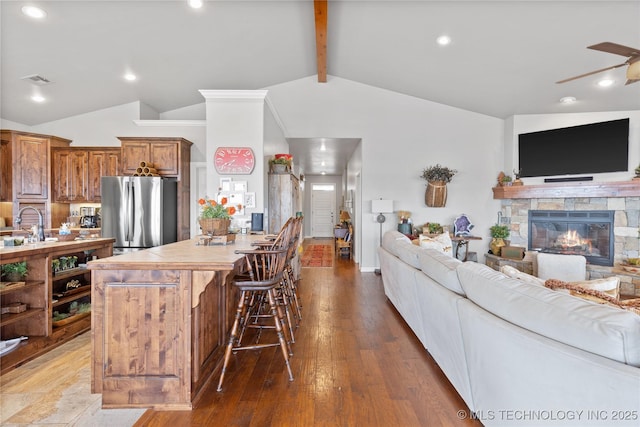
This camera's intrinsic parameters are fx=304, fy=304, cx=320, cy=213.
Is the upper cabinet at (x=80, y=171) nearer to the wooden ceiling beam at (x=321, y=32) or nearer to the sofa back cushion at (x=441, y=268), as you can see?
the wooden ceiling beam at (x=321, y=32)

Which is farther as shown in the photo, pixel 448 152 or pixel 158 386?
pixel 448 152

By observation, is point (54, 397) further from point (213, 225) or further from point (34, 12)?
point (34, 12)

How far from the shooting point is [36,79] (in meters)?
4.23

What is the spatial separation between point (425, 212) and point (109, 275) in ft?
17.5

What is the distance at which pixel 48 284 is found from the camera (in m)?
2.51

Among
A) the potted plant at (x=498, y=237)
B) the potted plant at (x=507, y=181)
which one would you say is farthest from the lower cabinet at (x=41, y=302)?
the potted plant at (x=507, y=181)

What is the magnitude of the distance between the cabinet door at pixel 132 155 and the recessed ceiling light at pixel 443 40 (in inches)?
184

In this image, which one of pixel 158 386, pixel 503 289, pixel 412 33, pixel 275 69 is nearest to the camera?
Result: pixel 503 289

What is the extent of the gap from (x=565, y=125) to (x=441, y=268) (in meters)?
4.99

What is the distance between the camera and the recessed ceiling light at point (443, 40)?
12.8 ft

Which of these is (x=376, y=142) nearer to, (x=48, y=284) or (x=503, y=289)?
(x=503, y=289)

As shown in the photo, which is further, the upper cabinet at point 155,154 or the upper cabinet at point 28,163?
the upper cabinet at point 155,154

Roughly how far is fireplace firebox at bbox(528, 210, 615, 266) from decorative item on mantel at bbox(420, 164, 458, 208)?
5.07 ft

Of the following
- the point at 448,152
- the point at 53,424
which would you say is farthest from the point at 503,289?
the point at 448,152
